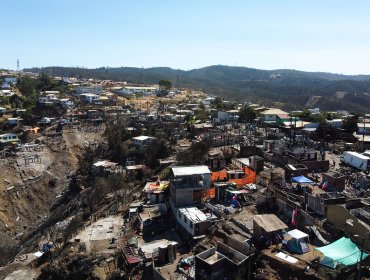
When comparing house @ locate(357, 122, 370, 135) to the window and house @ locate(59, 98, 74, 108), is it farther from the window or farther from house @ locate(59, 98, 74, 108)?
house @ locate(59, 98, 74, 108)

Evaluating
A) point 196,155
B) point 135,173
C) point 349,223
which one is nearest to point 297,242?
point 349,223

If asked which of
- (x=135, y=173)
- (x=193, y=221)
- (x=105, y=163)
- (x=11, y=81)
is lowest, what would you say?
(x=105, y=163)

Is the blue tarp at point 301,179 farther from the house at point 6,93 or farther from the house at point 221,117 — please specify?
the house at point 6,93

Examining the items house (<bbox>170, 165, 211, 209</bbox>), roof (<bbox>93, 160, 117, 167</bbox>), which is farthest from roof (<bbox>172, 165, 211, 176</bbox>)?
roof (<bbox>93, 160, 117, 167</bbox>)

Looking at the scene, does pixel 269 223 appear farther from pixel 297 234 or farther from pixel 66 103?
pixel 66 103

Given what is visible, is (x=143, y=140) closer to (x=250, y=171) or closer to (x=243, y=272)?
(x=250, y=171)

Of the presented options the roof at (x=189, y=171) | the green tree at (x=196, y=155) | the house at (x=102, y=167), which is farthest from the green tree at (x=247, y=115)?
the roof at (x=189, y=171)
